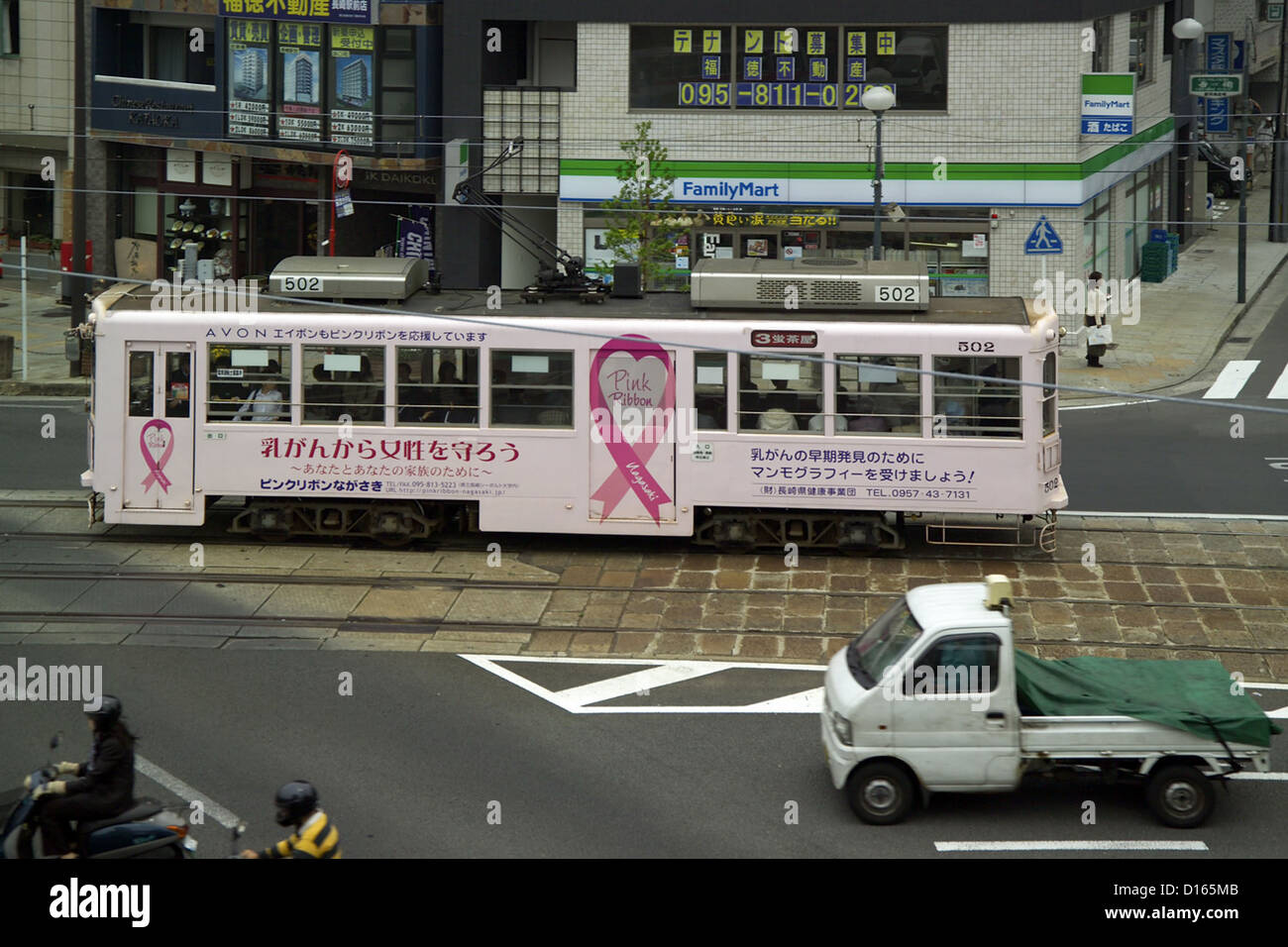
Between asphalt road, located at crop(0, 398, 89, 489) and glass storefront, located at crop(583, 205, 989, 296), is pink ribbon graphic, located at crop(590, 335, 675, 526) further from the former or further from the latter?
glass storefront, located at crop(583, 205, 989, 296)

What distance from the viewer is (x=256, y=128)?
35688 millimetres

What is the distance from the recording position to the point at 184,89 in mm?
36125

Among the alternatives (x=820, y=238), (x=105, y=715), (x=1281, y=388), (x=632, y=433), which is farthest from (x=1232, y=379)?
(x=105, y=715)

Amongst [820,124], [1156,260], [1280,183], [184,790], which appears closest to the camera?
[184,790]

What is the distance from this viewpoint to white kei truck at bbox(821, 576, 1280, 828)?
1238cm

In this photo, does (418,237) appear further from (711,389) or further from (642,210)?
(711,389)

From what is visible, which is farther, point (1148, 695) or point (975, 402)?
point (975, 402)

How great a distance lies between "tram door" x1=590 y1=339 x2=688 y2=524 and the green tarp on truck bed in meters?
6.93

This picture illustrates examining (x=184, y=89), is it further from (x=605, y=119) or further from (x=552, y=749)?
(x=552, y=749)

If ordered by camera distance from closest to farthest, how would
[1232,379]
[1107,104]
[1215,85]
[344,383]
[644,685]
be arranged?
1. [644,685]
2. [344,383]
3. [1232,379]
4. [1107,104]
5. [1215,85]

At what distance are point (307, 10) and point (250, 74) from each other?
1.90m

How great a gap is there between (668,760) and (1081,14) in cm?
2326
